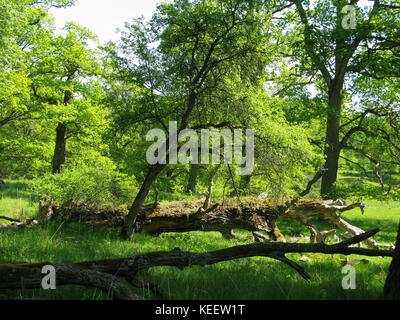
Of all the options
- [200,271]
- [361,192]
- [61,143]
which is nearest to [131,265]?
[200,271]

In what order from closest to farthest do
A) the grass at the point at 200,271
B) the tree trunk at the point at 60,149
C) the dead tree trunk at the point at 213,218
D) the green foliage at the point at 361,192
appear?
the grass at the point at 200,271 → the dead tree trunk at the point at 213,218 → the green foliage at the point at 361,192 → the tree trunk at the point at 60,149

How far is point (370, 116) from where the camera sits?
16.8 meters

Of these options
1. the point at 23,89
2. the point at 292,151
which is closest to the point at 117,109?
the point at 292,151

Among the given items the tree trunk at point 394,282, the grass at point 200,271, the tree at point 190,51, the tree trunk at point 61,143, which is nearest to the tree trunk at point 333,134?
the grass at point 200,271

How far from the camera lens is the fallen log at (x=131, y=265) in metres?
2.92

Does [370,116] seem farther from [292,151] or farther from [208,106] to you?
[208,106]

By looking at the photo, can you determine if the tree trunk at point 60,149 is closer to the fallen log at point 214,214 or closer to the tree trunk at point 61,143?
the tree trunk at point 61,143

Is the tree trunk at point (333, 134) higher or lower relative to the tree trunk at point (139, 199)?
higher

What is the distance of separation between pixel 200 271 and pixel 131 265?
1565 mm

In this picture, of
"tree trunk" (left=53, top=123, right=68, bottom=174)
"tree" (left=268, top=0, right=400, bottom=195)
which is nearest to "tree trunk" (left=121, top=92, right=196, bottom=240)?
"tree" (left=268, top=0, right=400, bottom=195)

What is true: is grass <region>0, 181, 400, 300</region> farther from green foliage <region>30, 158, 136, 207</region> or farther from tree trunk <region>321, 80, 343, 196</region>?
tree trunk <region>321, 80, 343, 196</region>

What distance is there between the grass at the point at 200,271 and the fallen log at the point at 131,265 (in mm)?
194

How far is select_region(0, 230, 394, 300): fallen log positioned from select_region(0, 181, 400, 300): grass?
194mm

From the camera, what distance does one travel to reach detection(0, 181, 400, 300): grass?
3.32 m
